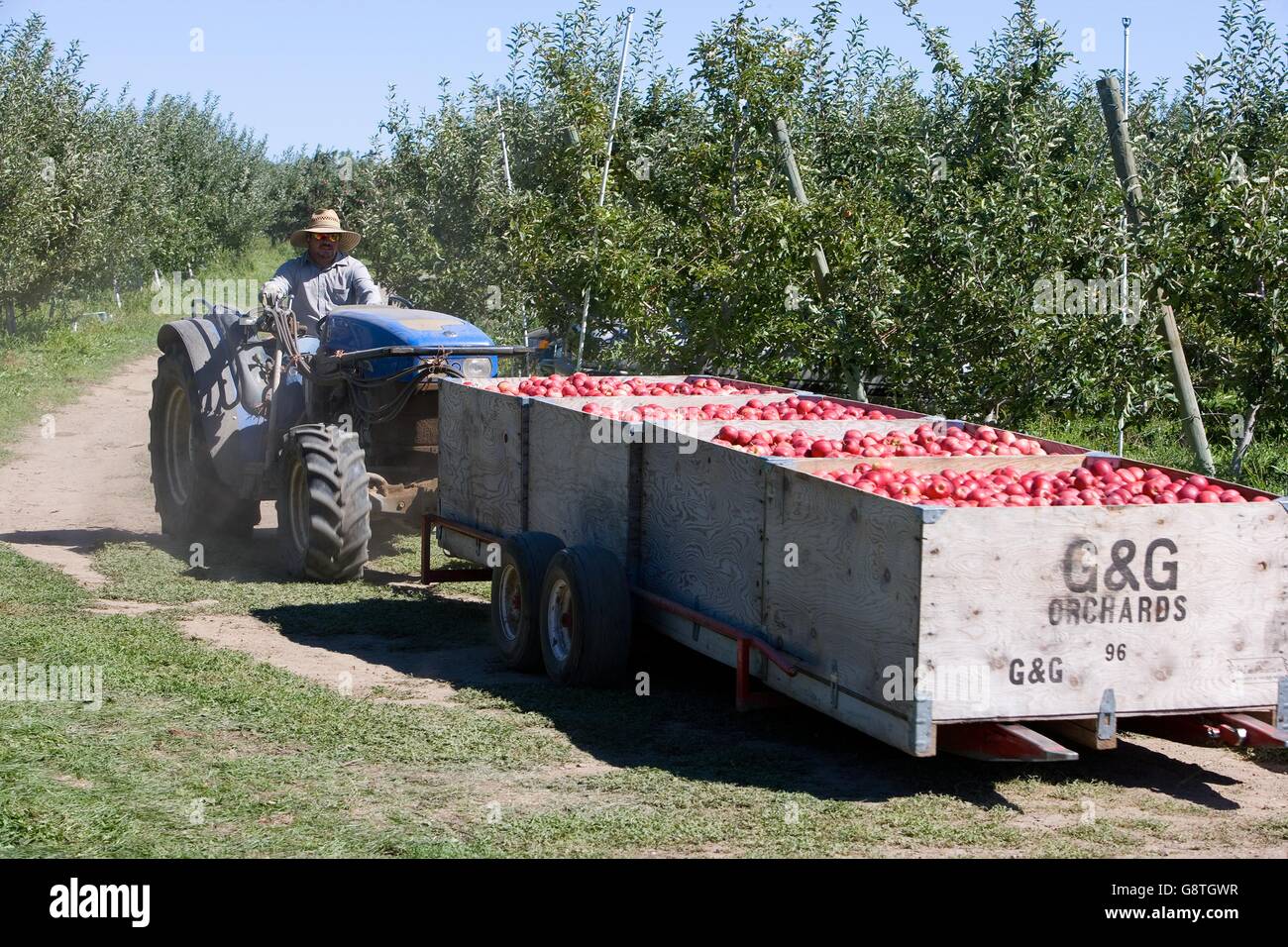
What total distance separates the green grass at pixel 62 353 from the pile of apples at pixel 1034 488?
1194cm

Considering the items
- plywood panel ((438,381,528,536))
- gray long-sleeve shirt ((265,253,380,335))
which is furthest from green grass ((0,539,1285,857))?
gray long-sleeve shirt ((265,253,380,335))

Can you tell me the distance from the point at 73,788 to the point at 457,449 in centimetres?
436

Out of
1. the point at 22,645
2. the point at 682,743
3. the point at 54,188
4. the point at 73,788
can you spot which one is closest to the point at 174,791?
the point at 73,788

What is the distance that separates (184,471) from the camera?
40.1 ft

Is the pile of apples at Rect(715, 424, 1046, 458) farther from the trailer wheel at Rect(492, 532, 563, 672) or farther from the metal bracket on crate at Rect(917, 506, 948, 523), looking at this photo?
the metal bracket on crate at Rect(917, 506, 948, 523)

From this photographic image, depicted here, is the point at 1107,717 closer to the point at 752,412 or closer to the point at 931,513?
the point at 931,513

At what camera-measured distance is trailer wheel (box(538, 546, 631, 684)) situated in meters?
7.23

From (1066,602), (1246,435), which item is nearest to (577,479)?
(1066,602)

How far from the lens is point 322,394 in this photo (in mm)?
10781

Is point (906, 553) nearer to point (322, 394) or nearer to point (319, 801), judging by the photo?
point (319, 801)

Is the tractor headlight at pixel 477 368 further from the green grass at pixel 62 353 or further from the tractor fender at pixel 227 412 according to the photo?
the green grass at pixel 62 353

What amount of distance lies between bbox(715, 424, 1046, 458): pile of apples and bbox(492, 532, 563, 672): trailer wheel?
46.2 inches

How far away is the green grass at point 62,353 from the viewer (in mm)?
19578

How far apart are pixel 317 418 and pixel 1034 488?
611cm
